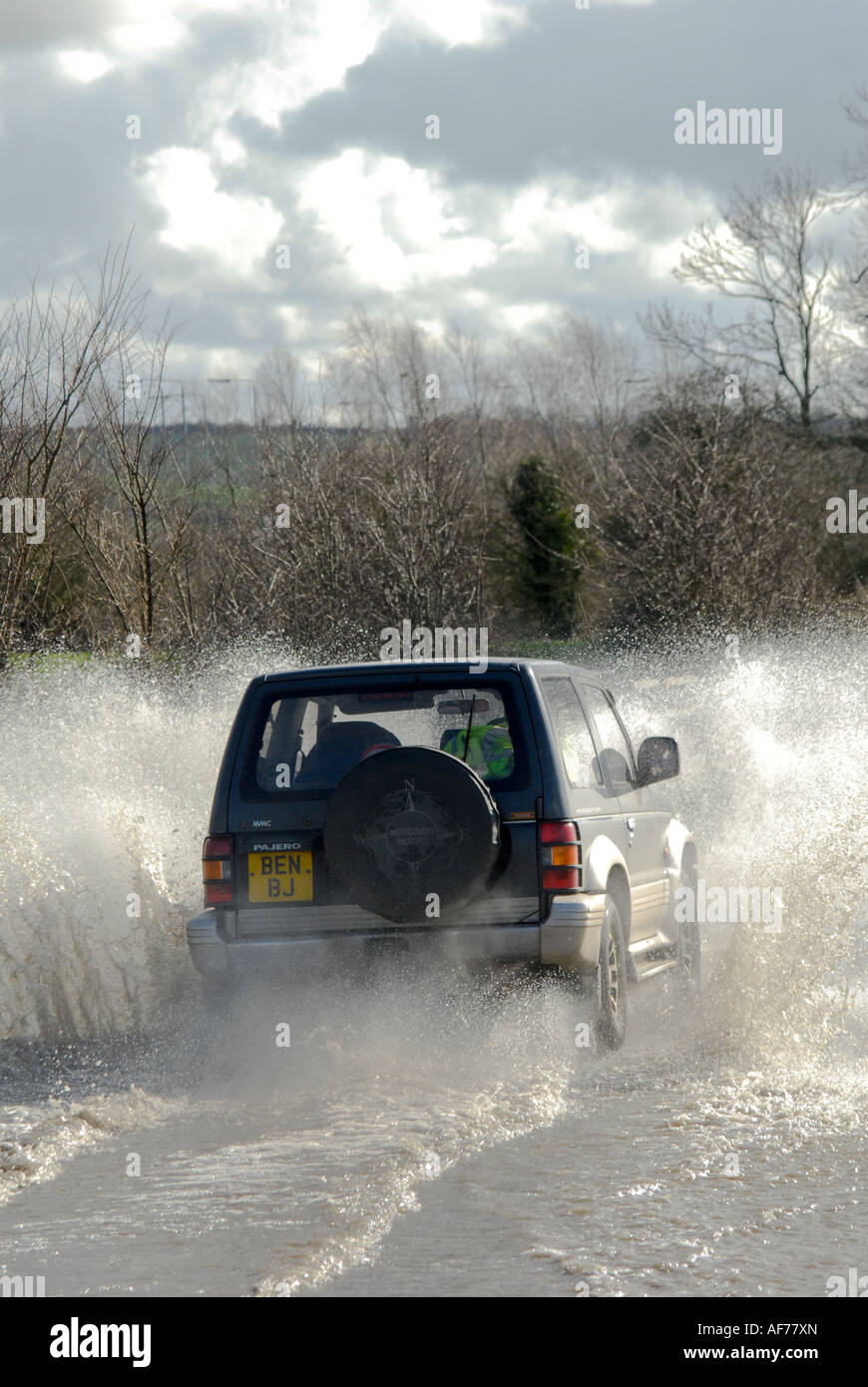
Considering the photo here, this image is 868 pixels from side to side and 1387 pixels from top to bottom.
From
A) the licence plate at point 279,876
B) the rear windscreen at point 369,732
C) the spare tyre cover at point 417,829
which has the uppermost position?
the rear windscreen at point 369,732

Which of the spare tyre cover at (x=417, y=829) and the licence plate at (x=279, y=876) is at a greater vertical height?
the spare tyre cover at (x=417, y=829)

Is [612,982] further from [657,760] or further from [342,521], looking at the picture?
[342,521]

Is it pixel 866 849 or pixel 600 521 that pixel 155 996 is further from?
pixel 600 521

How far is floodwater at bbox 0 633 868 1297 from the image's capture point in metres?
4.13

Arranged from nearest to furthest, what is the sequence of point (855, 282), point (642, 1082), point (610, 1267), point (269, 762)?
1. point (610, 1267)
2. point (642, 1082)
3. point (269, 762)
4. point (855, 282)

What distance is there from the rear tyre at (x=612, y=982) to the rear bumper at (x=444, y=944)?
0.65 feet

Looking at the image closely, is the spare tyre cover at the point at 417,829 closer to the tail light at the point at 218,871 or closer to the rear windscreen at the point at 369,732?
the rear windscreen at the point at 369,732

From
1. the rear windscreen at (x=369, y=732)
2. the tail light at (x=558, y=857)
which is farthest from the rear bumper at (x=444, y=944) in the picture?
the rear windscreen at (x=369, y=732)

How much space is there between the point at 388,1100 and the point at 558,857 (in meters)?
1.23

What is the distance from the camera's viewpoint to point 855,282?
41156 mm

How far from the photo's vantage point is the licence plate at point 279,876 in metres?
6.46

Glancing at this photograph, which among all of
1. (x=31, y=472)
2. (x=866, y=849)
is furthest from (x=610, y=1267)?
(x=31, y=472)

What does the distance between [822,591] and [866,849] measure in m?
22.0

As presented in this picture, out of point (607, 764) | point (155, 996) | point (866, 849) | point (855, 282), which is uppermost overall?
point (855, 282)
